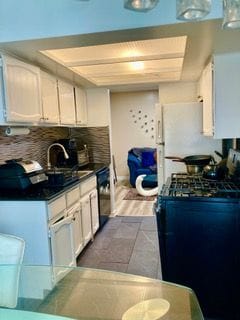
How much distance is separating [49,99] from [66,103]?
55 cm

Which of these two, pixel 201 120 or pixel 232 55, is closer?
pixel 232 55

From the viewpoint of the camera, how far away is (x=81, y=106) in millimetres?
4332

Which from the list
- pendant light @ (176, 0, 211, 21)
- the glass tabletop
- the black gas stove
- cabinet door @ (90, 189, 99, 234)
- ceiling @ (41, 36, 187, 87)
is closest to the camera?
pendant light @ (176, 0, 211, 21)

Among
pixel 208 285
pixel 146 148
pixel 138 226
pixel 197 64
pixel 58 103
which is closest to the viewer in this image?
pixel 208 285

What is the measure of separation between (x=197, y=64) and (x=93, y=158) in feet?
7.77

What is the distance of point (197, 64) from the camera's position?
118 inches

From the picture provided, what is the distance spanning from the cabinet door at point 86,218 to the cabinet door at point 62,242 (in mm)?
493

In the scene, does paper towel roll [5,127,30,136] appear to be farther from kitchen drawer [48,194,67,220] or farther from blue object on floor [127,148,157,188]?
blue object on floor [127,148,157,188]

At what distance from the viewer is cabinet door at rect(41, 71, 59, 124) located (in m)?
3.02

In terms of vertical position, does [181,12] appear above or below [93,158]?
above

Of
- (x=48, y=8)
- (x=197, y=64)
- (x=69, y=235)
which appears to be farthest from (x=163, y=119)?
(x=48, y=8)

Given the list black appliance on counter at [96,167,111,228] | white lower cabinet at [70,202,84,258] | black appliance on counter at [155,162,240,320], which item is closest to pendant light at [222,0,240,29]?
black appliance on counter at [155,162,240,320]

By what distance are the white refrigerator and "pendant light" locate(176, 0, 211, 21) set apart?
103 inches

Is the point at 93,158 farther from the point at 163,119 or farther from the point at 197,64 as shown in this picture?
the point at 197,64
